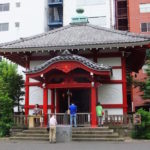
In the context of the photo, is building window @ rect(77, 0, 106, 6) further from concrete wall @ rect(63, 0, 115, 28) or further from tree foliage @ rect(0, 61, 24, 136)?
tree foliage @ rect(0, 61, 24, 136)

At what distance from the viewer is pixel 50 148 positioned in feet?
48.1

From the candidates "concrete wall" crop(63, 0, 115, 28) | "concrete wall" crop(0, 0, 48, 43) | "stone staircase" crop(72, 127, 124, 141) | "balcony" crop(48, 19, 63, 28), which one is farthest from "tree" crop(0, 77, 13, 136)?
"balcony" crop(48, 19, 63, 28)

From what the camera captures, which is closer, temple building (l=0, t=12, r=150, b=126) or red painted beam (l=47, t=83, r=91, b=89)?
temple building (l=0, t=12, r=150, b=126)

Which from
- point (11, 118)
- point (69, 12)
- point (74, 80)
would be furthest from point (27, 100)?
point (69, 12)

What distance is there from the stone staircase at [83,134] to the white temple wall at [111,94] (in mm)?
3483

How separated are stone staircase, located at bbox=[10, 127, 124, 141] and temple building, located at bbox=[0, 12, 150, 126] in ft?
3.82

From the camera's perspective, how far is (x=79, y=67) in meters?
19.1

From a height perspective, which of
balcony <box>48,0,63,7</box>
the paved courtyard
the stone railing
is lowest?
the paved courtyard

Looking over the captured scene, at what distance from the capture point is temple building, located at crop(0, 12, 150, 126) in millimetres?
19109

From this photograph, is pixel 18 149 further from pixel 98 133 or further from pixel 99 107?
pixel 99 107

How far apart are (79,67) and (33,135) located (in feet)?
17.0

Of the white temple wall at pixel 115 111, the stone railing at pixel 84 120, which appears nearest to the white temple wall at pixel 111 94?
the white temple wall at pixel 115 111

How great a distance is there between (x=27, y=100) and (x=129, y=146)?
9561 millimetres

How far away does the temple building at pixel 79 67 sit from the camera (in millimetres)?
19109
